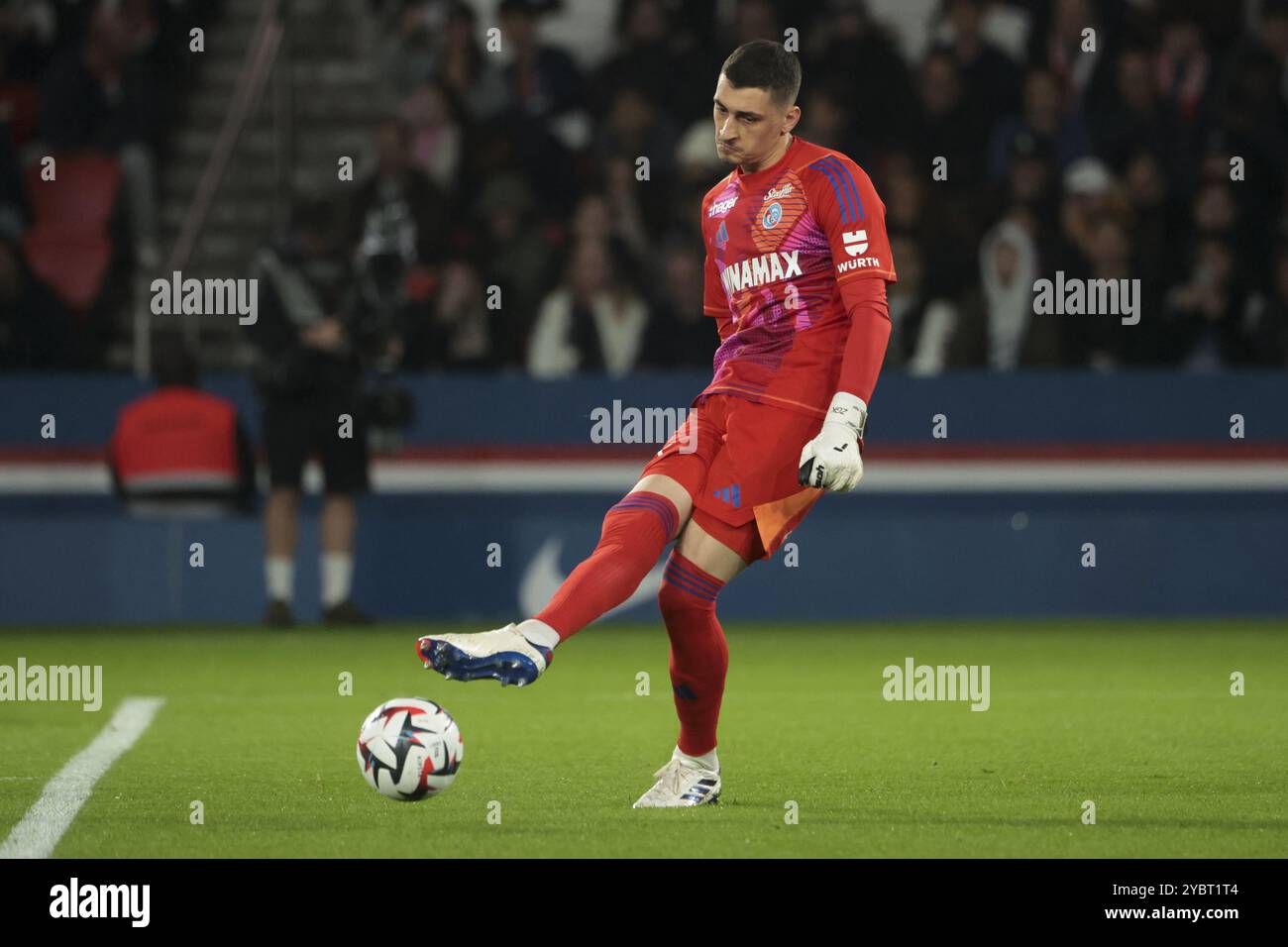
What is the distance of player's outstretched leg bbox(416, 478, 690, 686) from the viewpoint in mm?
5398

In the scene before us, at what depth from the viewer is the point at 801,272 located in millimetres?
6242

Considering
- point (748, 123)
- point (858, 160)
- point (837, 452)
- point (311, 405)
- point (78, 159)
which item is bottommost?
point (837, 452)

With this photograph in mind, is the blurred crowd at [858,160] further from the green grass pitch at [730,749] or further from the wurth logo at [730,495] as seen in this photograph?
the wurth logo at [730,495]

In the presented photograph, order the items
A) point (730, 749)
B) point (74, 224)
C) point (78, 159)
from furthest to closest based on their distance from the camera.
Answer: point (78, 159)
point (74, 224)
point (730, 749)

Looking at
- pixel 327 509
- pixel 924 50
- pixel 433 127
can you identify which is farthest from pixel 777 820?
pixel 924 50

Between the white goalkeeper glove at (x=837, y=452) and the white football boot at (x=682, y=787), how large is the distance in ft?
3.27

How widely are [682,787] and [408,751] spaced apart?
878mm

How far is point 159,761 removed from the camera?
7426 mm

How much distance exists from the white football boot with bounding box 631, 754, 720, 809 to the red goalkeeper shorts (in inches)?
26.1

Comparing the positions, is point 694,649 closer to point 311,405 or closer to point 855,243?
point 855,243

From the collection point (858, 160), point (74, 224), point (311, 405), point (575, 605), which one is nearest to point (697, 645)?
point (575, 605)

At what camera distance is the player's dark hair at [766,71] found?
6141mm

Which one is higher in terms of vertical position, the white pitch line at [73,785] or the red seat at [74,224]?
the red seat at [74,224]

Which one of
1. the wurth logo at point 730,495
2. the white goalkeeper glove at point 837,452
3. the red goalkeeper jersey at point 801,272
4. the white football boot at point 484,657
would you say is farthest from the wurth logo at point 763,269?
the white football boot at point 484,657
